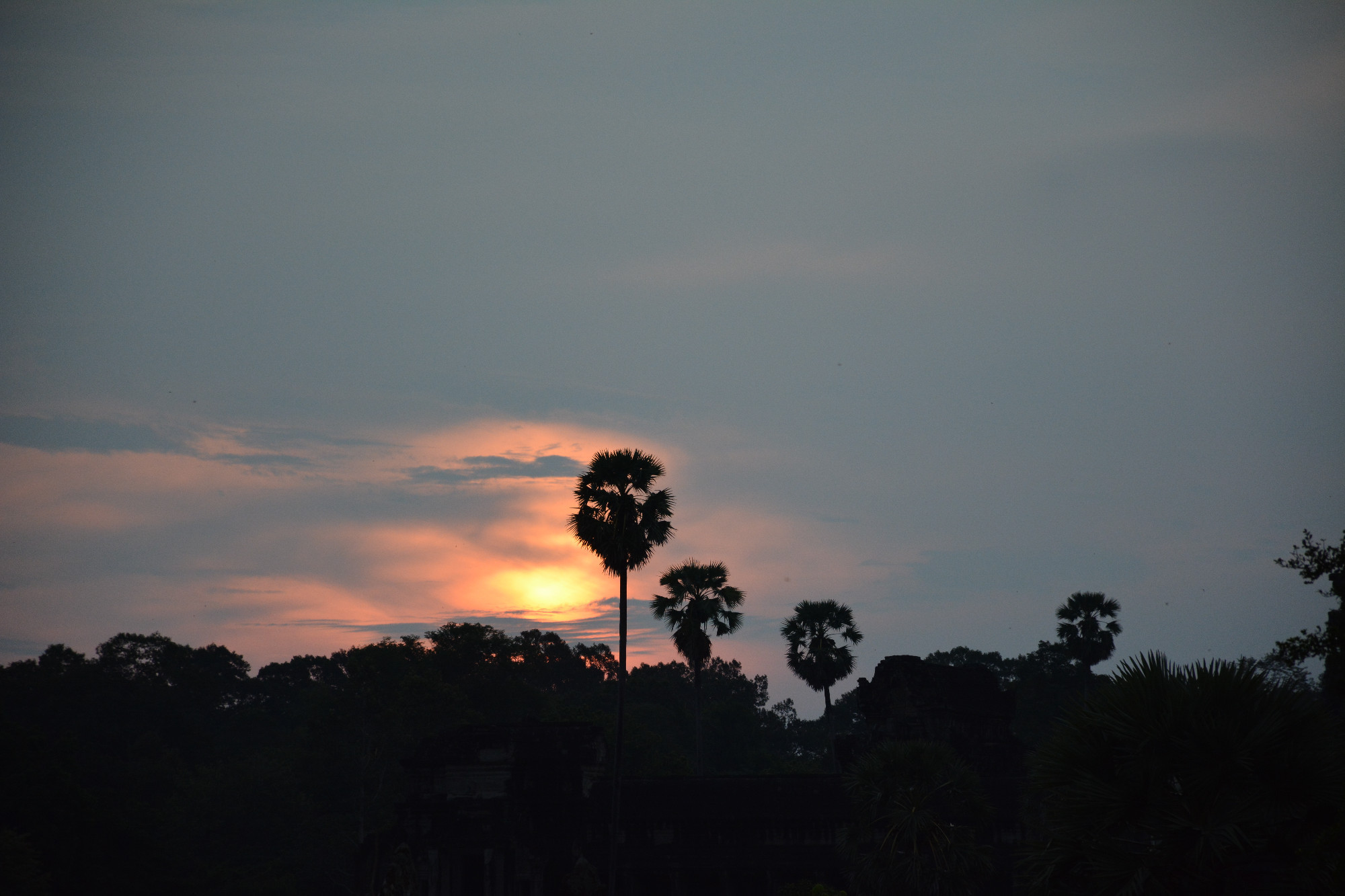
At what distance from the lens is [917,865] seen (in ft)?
75.9

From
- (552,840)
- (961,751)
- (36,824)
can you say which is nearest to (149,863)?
(36,824)

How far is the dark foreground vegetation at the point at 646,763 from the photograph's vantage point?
12.0m

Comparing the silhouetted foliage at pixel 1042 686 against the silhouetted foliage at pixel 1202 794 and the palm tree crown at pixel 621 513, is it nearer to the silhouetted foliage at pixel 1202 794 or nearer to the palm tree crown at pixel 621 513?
the palm tree crown at pixel 621 513

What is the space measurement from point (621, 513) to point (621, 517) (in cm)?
15

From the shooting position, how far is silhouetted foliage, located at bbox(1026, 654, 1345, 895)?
11.7 metres

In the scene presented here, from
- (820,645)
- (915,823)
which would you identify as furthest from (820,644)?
(915,823)

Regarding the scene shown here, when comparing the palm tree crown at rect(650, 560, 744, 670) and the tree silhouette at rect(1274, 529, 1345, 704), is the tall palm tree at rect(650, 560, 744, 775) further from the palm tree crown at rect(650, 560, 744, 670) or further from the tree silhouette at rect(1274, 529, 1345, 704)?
the tree silhouette at rect(1274, 529, 1345, 704)

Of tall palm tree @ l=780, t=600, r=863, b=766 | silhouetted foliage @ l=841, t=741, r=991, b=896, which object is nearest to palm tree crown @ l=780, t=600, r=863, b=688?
tall palm tree @ l=780, t=600, r=863, b=766

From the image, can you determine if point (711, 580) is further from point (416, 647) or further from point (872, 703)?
point (416, 647)

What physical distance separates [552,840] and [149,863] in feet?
68.3

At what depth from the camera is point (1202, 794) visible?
12.0m

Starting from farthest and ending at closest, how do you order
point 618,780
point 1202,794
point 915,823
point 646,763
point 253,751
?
point 253,751, point 646,763, point 618,780, point 915,823, point 1202,794

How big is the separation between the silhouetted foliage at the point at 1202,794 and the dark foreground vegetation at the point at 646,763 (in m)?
0.03

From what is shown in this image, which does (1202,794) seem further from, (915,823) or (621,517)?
(621,517)
